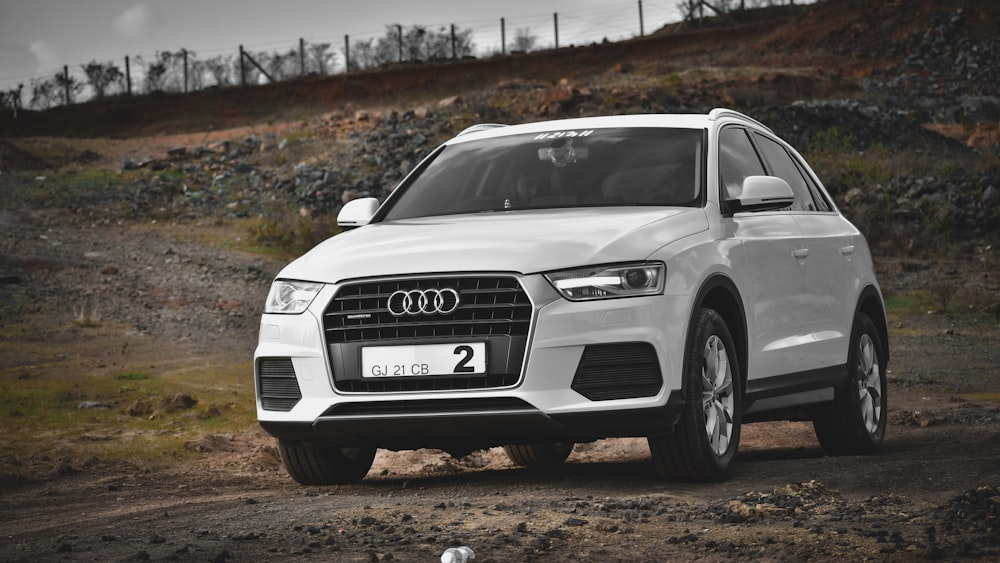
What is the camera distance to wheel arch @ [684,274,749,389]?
6.35 meters

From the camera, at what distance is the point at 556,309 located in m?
5.62

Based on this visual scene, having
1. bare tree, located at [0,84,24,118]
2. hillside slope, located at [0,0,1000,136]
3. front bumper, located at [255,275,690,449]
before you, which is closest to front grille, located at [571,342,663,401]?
front bumper, located at [255,275,690,449]

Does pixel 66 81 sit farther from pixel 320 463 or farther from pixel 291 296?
pixel 291 296

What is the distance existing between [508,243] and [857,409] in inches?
128

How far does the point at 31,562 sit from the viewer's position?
4.68 metres

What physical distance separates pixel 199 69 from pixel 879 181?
32613 mm

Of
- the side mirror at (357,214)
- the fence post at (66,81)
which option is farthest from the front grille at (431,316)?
Answer: the fence post at (66,81)

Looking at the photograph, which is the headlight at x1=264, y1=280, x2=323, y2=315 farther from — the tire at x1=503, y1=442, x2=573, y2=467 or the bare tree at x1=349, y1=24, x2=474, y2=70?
the bare tree at x1=349, y1=24, x2=474, y2=70

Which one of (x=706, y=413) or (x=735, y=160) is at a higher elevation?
(x=735, y=160)

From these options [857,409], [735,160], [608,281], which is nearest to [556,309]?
[608,281]

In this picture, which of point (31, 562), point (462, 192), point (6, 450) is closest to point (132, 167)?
point (6, 450)

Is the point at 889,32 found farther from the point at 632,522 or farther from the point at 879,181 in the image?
the point at 632,522

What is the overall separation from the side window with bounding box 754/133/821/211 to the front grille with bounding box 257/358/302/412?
3.28 meters

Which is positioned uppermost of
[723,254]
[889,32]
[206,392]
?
[889,32]
